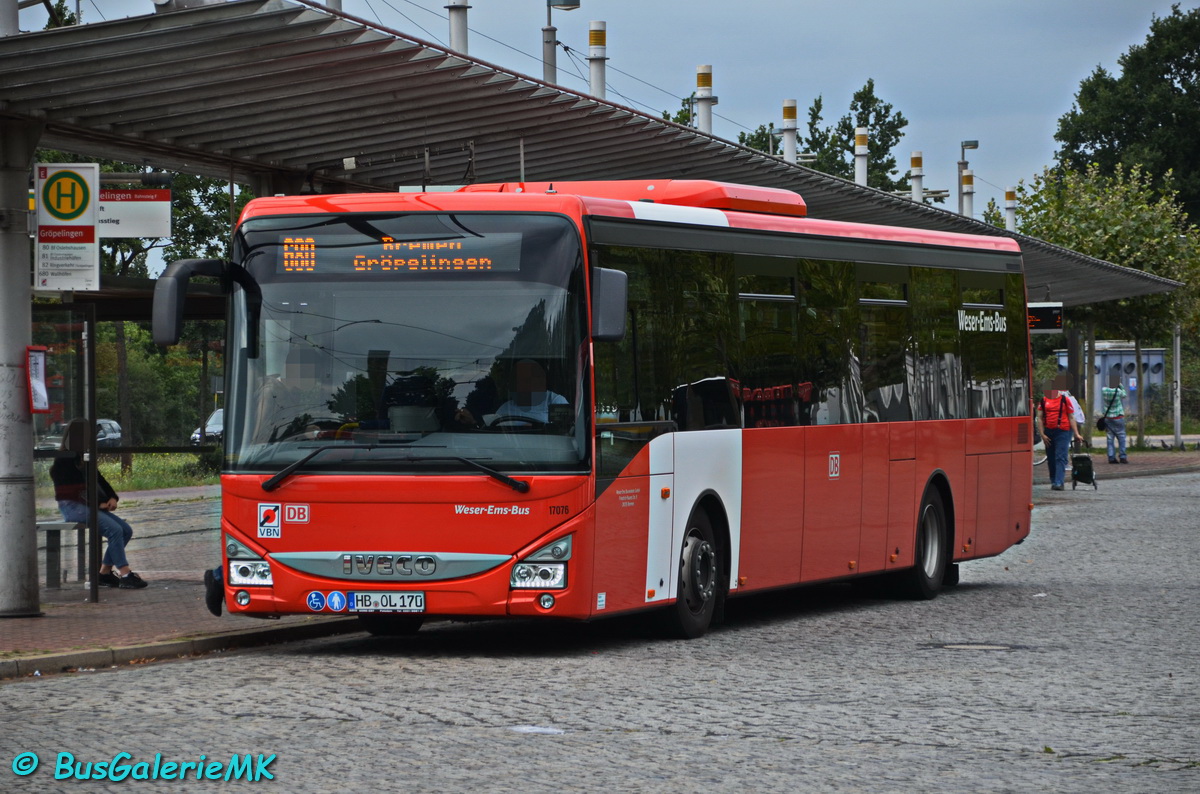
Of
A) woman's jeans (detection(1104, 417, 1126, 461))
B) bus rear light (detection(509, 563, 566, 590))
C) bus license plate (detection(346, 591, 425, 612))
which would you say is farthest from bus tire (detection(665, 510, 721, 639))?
woman's jeans (detection(1104, 417, 1126, 461))

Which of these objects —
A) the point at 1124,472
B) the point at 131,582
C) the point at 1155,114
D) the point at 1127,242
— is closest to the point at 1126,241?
the point at 1127,242

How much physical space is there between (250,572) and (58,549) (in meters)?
4.54

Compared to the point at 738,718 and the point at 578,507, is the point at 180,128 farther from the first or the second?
the point at 738,718

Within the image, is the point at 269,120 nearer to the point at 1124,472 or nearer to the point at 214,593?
the point at 214,593

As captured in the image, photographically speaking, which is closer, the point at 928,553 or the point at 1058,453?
the point at 928,553

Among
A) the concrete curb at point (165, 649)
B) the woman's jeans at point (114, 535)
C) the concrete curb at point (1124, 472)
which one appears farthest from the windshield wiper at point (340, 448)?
the concrete curb at point (1124, 472)

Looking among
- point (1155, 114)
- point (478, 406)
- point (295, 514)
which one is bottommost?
point (295, 514)

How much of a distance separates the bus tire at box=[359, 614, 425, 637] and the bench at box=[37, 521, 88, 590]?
3158 mm

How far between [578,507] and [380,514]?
119 cm

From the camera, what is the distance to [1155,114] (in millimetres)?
84250

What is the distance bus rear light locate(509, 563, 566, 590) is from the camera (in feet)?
36.7

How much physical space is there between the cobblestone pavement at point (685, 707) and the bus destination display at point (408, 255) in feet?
7.80

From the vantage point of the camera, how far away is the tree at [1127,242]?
4934 centimetres

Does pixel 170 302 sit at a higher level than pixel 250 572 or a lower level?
higher
